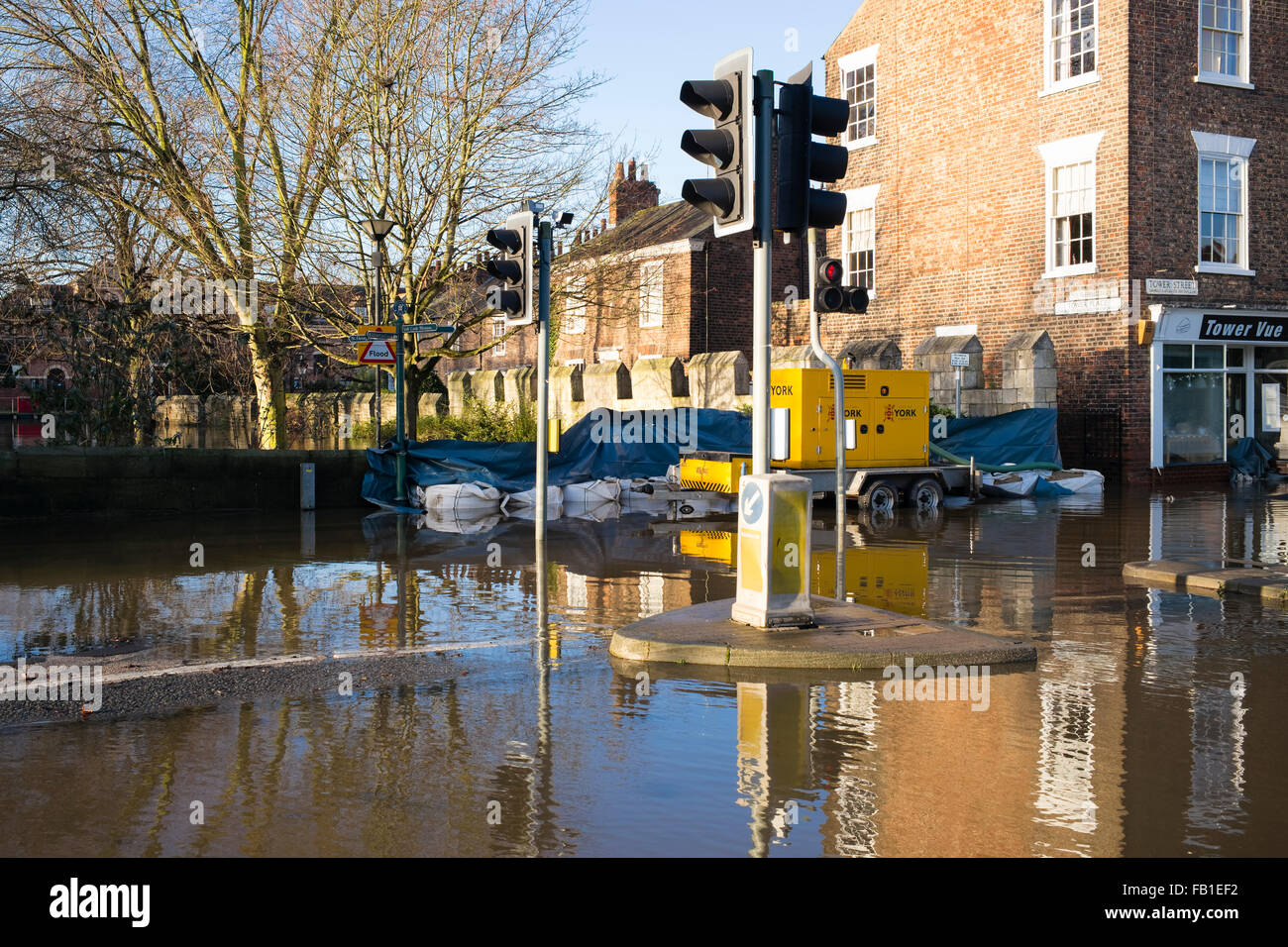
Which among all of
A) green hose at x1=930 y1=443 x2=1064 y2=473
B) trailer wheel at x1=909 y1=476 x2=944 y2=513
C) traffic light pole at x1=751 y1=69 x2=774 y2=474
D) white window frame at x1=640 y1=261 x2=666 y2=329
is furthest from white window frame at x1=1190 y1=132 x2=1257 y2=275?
traffic light pole at x1=751 y1=69 x2=774 y2=474

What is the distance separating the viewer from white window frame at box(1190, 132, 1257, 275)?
2511 centimetres

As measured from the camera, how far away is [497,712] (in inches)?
275

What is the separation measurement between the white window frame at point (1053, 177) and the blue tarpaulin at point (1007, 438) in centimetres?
329

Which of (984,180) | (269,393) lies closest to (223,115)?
(269,393)

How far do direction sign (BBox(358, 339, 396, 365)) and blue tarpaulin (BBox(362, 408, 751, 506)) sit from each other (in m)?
1.93

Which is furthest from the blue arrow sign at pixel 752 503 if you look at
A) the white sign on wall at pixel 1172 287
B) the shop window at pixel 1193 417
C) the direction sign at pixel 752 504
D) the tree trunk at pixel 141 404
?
the shop window at pixel 1193 417

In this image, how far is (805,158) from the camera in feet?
29.2

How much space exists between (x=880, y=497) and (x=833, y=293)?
382 inches

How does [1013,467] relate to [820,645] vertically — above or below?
above

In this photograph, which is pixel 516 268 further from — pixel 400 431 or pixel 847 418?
pixel 847 418

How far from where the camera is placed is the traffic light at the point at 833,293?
10.9 metres

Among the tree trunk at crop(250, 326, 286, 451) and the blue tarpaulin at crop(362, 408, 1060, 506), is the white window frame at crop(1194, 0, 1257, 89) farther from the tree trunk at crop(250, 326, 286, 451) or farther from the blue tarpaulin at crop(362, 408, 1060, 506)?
the tree trunk at crop(250, 326, 286, 451)

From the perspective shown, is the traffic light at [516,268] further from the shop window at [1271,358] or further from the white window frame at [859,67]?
the shop window at [1271,358]
